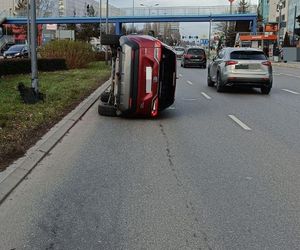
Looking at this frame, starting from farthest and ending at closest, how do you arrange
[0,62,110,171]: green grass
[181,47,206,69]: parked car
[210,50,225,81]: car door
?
[181,47,206,69]: parked car < [210,50,225,81]: car door < [0,62,110,171]: green grass

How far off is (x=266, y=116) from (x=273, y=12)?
110203 mm

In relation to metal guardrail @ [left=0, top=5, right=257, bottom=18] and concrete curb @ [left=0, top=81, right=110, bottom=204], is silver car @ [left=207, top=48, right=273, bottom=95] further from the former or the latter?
metal guardrail @ [left=0, top=5, right=257, bottom=18]

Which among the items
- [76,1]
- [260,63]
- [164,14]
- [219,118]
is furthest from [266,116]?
[76,1]

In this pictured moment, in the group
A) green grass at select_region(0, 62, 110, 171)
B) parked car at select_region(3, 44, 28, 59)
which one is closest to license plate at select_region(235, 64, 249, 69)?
green grass at select_region(0, 62, 110, 171)

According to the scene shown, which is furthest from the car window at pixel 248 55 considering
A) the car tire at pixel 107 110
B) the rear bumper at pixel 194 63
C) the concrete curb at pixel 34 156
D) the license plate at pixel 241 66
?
the rear bumper at pixel 194 63

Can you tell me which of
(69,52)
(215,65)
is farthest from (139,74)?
(69,52)

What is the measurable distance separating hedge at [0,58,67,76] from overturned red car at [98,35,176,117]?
38.1 ft

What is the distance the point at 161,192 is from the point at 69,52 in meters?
26.1

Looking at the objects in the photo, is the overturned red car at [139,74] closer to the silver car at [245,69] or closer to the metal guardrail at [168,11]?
the silver car at [245,69]

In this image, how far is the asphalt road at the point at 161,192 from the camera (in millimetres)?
4574

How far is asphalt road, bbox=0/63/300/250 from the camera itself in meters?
4.57

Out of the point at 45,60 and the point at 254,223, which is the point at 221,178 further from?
the point at 45,60

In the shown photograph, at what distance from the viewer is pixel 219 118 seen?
12492 millimetres

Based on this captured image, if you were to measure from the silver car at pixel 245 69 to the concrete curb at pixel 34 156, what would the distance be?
7883 mm
